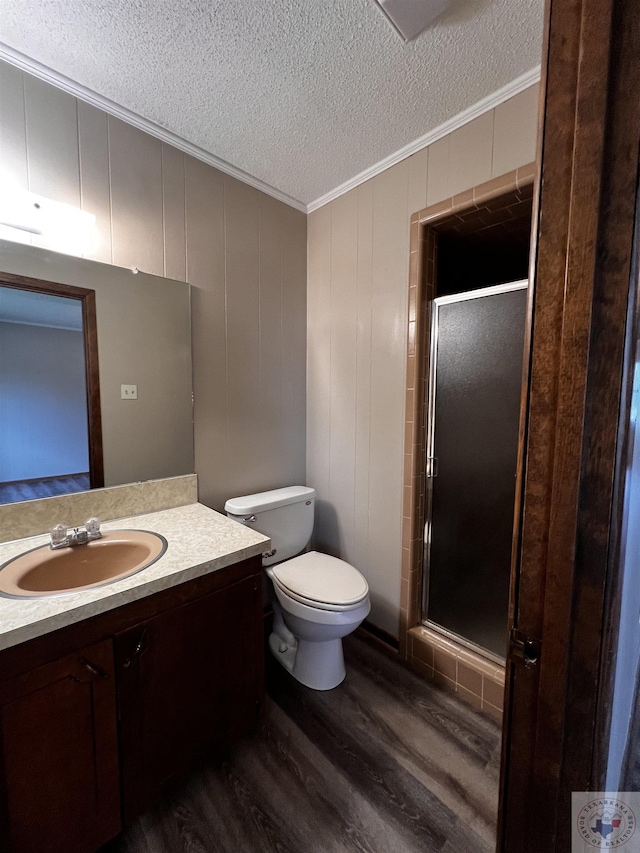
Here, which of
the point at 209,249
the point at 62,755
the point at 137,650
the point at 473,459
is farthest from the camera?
the point at 209,249

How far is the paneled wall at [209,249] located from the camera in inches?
49.5

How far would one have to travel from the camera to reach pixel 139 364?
1497 mm

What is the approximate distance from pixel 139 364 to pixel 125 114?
1004 millimetres

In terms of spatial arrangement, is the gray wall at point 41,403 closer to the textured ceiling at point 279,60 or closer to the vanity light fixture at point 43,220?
the vanity light fixture at point 43,220

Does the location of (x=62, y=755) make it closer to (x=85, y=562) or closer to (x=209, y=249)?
(x=85, y=562)

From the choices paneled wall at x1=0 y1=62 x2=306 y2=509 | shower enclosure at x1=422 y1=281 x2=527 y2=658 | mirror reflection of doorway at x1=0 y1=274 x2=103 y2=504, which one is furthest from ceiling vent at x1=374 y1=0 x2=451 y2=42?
mirror reflection of doorway at x1=0 y1=274 x2=103 y2=504

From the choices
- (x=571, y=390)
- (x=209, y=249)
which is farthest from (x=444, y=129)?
(x=571, y=390)

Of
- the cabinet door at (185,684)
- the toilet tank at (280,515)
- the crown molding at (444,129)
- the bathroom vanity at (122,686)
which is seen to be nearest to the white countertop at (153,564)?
the bathroom vanity at (122,686)

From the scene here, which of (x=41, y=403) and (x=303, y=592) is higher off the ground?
(x=41, y=403)

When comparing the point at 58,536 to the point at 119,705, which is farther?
the point at 58,536

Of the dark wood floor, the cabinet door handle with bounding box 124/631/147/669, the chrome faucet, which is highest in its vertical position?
the chrome faucet

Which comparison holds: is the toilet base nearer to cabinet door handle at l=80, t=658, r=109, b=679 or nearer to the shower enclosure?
the shower enclosure

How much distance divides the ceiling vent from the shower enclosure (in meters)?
0.87

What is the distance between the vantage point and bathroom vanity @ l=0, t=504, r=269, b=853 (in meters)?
0.81
